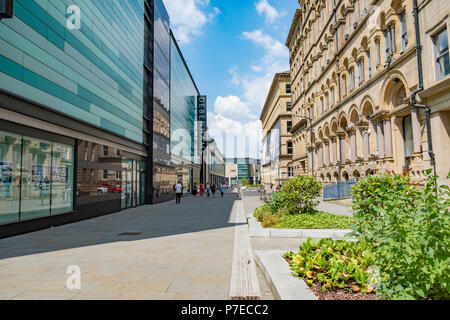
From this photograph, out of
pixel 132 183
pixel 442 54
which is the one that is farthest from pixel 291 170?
pixel 442 54

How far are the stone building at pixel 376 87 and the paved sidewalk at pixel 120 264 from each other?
12.5m

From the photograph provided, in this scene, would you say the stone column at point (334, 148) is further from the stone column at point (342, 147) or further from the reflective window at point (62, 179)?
the reflective window at point (62, 179)

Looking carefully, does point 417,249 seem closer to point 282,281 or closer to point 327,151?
point 282,281

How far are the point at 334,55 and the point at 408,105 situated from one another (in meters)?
15.1

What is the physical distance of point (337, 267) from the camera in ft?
14.4

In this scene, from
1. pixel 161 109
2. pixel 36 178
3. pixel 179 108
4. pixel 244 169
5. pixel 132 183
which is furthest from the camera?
pixel 244 169

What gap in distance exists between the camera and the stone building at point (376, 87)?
14.9 metres

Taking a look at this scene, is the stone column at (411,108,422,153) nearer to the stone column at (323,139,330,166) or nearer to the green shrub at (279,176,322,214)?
the green shrub at (279,176,322,214)

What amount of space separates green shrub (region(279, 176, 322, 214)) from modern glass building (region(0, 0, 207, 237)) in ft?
32.3

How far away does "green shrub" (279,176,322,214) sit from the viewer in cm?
1160

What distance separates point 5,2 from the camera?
8.62m

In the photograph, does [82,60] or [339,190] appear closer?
[82,60]

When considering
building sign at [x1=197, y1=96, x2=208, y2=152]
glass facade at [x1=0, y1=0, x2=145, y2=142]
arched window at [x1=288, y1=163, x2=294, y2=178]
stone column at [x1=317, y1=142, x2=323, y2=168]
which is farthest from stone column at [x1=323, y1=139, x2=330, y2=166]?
building sign at [x1=197, y1=96, x2=208, y2=152]

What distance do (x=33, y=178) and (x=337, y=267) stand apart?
38.3 ft
